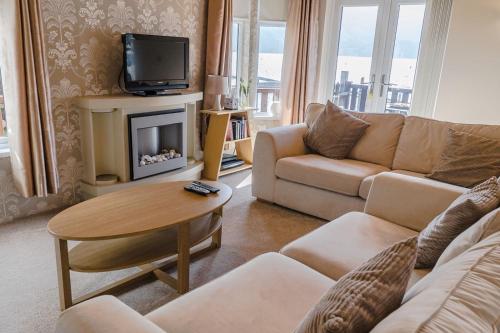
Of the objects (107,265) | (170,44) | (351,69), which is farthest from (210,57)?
(107,265)

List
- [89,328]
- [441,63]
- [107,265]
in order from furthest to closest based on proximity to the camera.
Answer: [441,63] < [107,265] < [89,328]

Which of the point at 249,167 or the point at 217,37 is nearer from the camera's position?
the point at 217,37

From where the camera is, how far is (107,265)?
1864mm

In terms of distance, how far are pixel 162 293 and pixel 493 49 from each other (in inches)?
151

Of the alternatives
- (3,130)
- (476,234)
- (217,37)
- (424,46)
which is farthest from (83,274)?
(424,46)

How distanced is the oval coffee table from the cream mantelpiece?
98cm

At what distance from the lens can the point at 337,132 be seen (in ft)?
10.9

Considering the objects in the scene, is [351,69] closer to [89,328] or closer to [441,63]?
[441,63]

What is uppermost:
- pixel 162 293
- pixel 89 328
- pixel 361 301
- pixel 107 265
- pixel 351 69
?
pixel 351 69

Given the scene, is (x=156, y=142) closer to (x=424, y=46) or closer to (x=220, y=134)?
(x=220, y=134)

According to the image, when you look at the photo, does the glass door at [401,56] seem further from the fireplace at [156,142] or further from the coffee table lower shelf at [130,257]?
the coffee table lower shelf at [130,257]

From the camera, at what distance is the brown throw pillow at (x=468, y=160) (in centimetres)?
247

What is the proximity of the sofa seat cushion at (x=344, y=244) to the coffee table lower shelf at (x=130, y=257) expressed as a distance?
616mm

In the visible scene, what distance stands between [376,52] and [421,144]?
7.11ft
